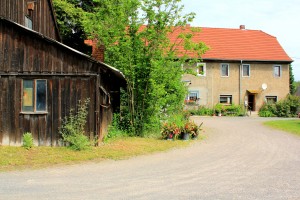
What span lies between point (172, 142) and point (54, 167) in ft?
19.3

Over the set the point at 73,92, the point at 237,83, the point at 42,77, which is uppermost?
the point at 237,83

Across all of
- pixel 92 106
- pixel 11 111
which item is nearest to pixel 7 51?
pixel 11 111

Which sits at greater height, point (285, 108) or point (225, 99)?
point (225, 99)

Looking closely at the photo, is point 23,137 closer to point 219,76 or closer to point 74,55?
point 74,55

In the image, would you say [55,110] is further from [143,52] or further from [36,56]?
[143,52]

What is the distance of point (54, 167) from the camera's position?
9.20 metres

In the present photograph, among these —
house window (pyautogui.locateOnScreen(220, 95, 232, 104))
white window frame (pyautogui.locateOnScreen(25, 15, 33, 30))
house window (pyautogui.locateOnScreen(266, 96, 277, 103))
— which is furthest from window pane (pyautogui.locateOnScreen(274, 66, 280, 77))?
white window frame (pyautogui.locateOnScreen(25, 15, 33, 30))

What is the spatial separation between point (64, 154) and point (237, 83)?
26702mm

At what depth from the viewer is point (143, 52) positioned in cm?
1480

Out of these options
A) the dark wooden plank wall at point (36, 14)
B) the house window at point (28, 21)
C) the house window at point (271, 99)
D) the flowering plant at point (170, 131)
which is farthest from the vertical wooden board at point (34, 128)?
the house window at point (271, 99)

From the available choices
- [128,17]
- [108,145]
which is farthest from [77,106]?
[128,17]

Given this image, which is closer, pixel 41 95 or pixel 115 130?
pixel 41 95

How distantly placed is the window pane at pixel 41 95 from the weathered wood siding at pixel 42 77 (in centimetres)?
16

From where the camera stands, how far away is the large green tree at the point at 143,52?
14344 mm
